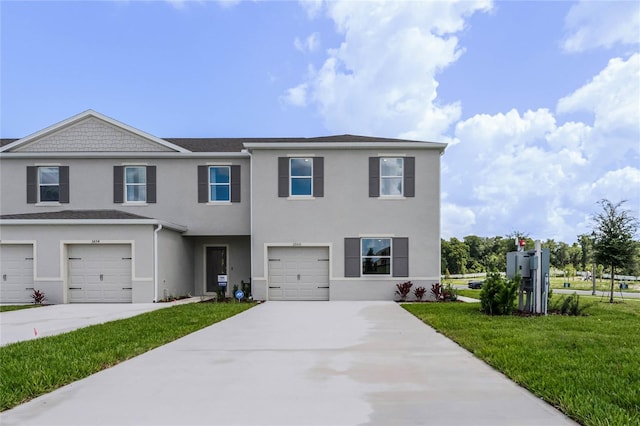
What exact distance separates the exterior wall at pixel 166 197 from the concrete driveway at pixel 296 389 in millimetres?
9529

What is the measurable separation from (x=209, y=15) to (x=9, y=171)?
35.7 ft

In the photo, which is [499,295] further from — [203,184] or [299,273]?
[203,184]

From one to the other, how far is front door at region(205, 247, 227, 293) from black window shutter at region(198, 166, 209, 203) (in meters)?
2.47

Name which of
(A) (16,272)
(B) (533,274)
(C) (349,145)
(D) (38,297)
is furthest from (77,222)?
(B) (533,274)

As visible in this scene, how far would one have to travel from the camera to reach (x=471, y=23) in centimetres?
1373

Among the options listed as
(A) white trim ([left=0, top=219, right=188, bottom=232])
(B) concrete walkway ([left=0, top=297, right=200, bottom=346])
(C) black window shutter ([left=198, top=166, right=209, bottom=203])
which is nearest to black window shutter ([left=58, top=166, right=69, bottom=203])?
(A) white trim ([left=0, top=219, right=188, bottom=232])

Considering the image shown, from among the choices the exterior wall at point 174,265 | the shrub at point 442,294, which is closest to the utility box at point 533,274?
the shrub at point 442,294

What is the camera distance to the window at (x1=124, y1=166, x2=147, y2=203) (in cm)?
1748

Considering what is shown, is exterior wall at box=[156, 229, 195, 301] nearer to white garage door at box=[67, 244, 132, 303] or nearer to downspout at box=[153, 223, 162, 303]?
downspout at box=[153, 223, 162, 303]

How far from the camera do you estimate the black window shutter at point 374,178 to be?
639 inches

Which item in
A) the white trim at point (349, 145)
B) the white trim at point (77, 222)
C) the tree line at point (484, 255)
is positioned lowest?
the tree line at point (484, 255)

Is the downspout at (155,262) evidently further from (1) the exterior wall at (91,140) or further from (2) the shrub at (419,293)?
(2) the shrub at (419,293)

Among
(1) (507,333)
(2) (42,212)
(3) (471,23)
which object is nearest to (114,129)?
(2) (42,212)

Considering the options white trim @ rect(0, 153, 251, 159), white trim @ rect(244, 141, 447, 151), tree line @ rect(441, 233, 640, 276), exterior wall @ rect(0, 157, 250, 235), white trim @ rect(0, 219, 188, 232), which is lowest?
tree line @ rect(441, 233, 640, 276)
